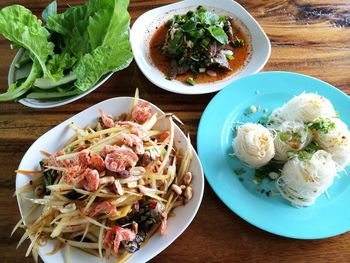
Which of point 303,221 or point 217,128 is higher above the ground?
point 217,128

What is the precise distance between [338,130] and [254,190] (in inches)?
16.1

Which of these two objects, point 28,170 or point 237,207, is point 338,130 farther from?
point 28,170

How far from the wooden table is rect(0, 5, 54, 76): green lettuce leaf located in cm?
26

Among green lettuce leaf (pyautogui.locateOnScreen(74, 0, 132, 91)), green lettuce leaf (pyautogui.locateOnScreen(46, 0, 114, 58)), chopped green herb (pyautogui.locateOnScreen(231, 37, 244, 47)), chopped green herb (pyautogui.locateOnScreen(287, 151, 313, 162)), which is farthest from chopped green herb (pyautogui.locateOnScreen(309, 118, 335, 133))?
green lettuce leaf (pyautogui.locateOnScreen(46, 0, 114, 58))

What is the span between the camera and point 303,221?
1.32 meters

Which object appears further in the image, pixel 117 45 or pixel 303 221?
pixel 117 45

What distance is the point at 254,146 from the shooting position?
1360 mm

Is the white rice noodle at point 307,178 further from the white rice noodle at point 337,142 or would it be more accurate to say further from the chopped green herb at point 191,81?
the chopped green herb at point 191,81

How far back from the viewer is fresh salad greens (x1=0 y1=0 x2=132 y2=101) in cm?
154

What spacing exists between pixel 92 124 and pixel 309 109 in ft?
2.91

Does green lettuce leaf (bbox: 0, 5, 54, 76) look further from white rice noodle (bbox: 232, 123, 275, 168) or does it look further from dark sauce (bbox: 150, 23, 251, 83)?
white rice noodle (bbox: 232, 123, 275, 168)

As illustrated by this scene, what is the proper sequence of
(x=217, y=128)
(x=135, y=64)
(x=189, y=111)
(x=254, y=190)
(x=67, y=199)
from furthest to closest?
(x=135, y=64) < (x=189, y=111) < (x=217, y=128) < (x=254, y=190) < (x=67, y=199)

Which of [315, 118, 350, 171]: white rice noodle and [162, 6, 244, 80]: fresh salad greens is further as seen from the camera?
[162, 6, 244, 80]: fresh salad greens

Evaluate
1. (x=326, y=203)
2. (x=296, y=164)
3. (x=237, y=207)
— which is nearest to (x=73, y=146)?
(x=237, y=207)
